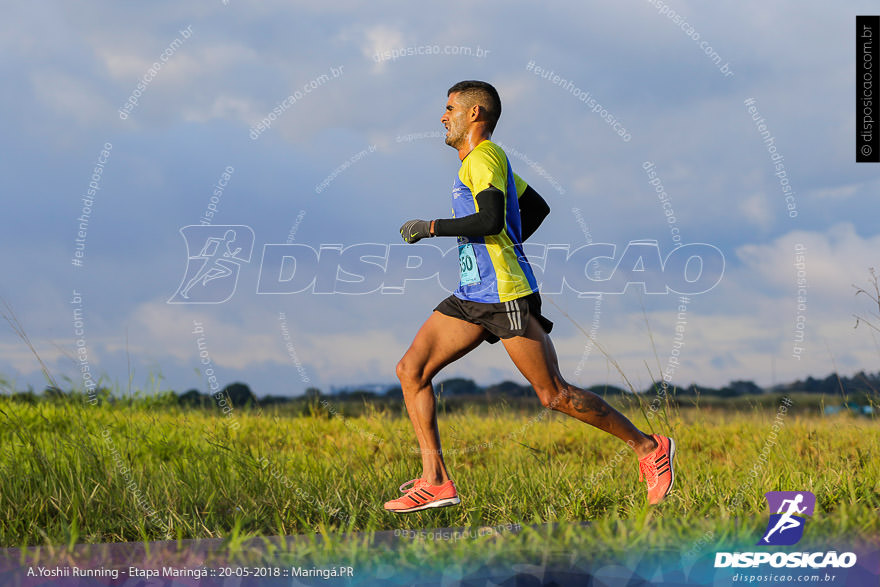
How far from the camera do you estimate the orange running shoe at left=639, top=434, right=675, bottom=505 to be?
185 inches

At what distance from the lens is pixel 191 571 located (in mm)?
3662

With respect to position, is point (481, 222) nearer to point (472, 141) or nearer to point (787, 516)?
point (472, 141)

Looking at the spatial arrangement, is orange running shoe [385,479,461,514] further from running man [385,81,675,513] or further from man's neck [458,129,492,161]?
man's neck [458,129,492,161]

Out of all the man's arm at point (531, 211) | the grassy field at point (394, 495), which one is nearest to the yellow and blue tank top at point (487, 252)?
the man's arm at point (531, 211)

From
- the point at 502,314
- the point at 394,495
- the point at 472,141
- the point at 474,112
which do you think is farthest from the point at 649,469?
the point at 474,112

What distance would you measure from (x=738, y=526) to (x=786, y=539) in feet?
0.78

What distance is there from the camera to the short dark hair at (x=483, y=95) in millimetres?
4609

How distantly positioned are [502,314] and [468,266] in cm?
36

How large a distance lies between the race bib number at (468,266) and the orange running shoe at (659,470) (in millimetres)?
1607

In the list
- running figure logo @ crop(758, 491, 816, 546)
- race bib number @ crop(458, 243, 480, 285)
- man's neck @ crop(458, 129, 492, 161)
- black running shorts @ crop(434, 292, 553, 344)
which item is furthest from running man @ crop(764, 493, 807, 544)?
man's neck @ crop(458, 129, 492, 161)

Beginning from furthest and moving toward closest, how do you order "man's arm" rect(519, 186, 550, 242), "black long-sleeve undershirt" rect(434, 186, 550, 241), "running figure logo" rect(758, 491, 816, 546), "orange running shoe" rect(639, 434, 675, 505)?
"man's arm" rect(519, 186, 550, 242)
"orange running shoe" rect(639, 434, 675, 505)
"black long-sleeve undershirt" rect(434, 186, 550, 241)
"running figure logo" rect(758, 491, 816, 546)

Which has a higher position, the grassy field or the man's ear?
the man's ear

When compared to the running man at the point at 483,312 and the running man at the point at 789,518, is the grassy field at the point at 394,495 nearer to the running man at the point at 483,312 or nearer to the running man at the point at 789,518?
the running man at the point at 789,518

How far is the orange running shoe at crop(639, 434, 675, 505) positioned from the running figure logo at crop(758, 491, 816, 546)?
610mm
